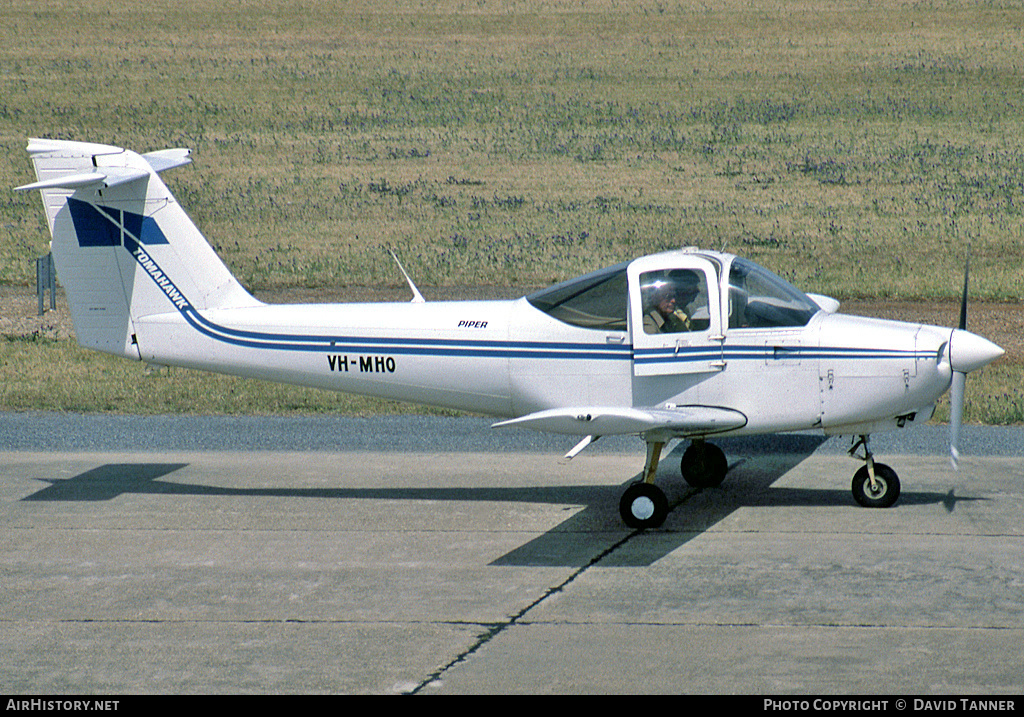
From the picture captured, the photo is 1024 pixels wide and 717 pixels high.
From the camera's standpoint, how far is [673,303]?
404 inches

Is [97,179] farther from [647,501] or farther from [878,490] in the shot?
[878,490]

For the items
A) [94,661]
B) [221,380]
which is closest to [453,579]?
[94,661]

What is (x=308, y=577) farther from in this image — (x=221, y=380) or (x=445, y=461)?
(x=221, y=380)

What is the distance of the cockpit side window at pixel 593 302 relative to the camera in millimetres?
10430

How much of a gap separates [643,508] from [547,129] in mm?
29378

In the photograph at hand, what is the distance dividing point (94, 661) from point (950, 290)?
1816 centimetres

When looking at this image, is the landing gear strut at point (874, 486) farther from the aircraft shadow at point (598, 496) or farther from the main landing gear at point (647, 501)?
the main landing gear at point (647, 501)

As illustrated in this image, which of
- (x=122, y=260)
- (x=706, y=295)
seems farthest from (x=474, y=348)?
(x=122, y=260)

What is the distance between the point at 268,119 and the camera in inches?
1576

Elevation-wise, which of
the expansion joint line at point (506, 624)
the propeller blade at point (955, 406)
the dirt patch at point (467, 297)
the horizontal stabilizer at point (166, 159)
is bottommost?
the dirt patch at point (467, 297)

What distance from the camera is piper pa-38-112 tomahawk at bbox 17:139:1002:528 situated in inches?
397

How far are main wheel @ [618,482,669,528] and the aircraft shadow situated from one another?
10 cm

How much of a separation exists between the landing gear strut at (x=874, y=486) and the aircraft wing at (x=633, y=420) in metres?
1.16

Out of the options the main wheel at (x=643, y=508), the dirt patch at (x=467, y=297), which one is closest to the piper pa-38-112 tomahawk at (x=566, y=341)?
the main wheel at (x=643, y=508)
